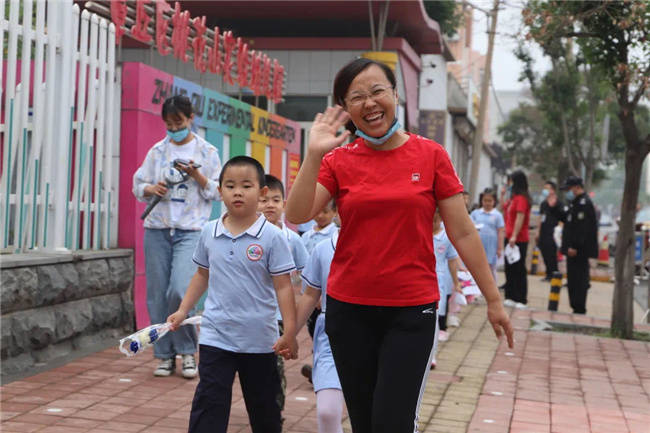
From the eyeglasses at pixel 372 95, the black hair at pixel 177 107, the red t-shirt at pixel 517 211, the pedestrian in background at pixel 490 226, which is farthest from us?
the red t-shirt at pixel 517 211

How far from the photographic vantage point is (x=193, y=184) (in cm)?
690

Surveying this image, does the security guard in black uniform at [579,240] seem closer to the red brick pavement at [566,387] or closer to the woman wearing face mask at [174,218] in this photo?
the red brick pavement at [566,387]

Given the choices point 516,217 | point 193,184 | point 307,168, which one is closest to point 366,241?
point 307,168

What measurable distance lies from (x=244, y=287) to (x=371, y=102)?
1426 millimetres

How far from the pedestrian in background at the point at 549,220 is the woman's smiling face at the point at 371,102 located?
1206 cm

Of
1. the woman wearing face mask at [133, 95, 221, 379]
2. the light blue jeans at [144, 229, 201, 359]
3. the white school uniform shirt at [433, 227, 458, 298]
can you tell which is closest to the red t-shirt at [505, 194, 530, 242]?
the white school uniform shirt at [433, 227, 458, 298]

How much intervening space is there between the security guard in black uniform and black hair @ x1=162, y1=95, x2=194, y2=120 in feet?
23.5

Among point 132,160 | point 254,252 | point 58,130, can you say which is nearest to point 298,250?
point 254,252

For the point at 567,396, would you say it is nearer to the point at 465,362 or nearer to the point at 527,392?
the point at 527,392

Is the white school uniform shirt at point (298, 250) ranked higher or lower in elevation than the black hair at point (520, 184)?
lower

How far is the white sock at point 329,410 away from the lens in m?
4.31

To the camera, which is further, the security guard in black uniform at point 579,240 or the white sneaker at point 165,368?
the security guard in black uniform at point 579,240

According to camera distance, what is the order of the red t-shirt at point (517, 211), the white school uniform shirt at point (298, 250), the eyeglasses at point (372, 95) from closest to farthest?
the eyeglasses at point (372, 95) < the white school uniform shirt at point (298, 250) < the red t-shirt at point (517, 211)

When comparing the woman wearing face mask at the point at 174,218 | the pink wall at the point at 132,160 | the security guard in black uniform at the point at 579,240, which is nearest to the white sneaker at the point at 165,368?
the woman wearing face mask at the point at 174,218
